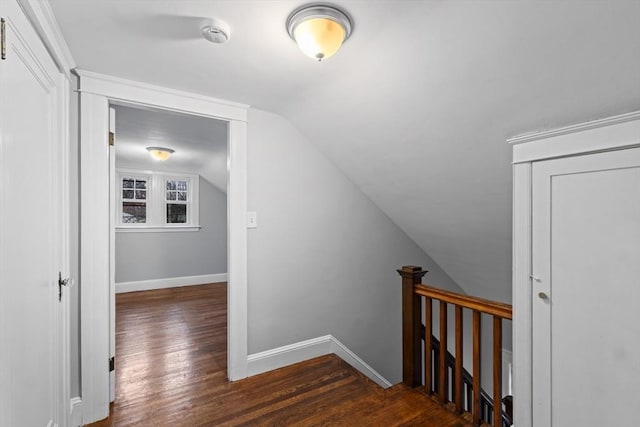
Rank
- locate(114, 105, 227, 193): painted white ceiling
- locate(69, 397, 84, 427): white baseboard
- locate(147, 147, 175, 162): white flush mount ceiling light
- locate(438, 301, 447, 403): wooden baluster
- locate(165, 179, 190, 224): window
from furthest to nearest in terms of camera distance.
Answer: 1. locate(165, 179, 190, 224): window
2. locate(147, 147, 175, 162): white flush mount ceiling light
3. locate(114, 105, 227, 193): painted white ceiling
4. locate(438, 301, 447, 403): wooden baluster
5. locate(69, 397, 84, 427): white baseboard

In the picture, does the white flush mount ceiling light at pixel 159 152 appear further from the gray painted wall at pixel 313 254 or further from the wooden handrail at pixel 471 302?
the wooden handrail at pixel 471 302

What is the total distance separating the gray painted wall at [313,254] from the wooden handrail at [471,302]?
3.07ft

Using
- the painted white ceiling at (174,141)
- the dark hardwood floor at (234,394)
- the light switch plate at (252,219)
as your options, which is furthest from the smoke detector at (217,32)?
the dark hardwood floor at (234,394)

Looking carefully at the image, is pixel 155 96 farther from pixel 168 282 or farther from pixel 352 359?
pixel 168 282

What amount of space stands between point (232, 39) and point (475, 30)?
1.12 m

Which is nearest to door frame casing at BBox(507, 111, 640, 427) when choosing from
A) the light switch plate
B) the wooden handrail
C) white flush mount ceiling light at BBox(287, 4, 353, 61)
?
the wooden handrail

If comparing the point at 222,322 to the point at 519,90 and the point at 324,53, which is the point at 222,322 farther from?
the point at 519,90

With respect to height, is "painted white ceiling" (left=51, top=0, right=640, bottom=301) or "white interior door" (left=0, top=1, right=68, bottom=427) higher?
"painted white ceiling" (left=51, top=0, right=640, bottom=301)

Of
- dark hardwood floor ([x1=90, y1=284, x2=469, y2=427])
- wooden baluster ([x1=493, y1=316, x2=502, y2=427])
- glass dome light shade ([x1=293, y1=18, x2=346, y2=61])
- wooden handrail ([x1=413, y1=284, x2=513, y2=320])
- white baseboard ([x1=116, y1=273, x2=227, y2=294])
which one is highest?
glass dome light shade ([x1=293, y1=18, x2=346, y2=61])

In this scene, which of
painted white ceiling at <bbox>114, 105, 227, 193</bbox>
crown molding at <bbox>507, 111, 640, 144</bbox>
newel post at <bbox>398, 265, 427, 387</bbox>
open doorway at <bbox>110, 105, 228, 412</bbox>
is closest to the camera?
crown molding at <bbox>507, 111, 640, 144</bbox>

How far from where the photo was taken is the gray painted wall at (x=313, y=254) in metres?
2.46

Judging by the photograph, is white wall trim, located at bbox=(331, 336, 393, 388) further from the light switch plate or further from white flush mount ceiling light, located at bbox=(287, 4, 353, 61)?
white flush mount ceiling light, located at bbox=(287, 4, 353, 61)

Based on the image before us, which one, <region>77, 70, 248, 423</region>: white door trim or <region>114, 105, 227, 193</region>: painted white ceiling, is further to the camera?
<region>114, 105, 227, 193</region>: painted white ceiling

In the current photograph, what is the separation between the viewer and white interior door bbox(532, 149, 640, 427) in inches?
46.5
